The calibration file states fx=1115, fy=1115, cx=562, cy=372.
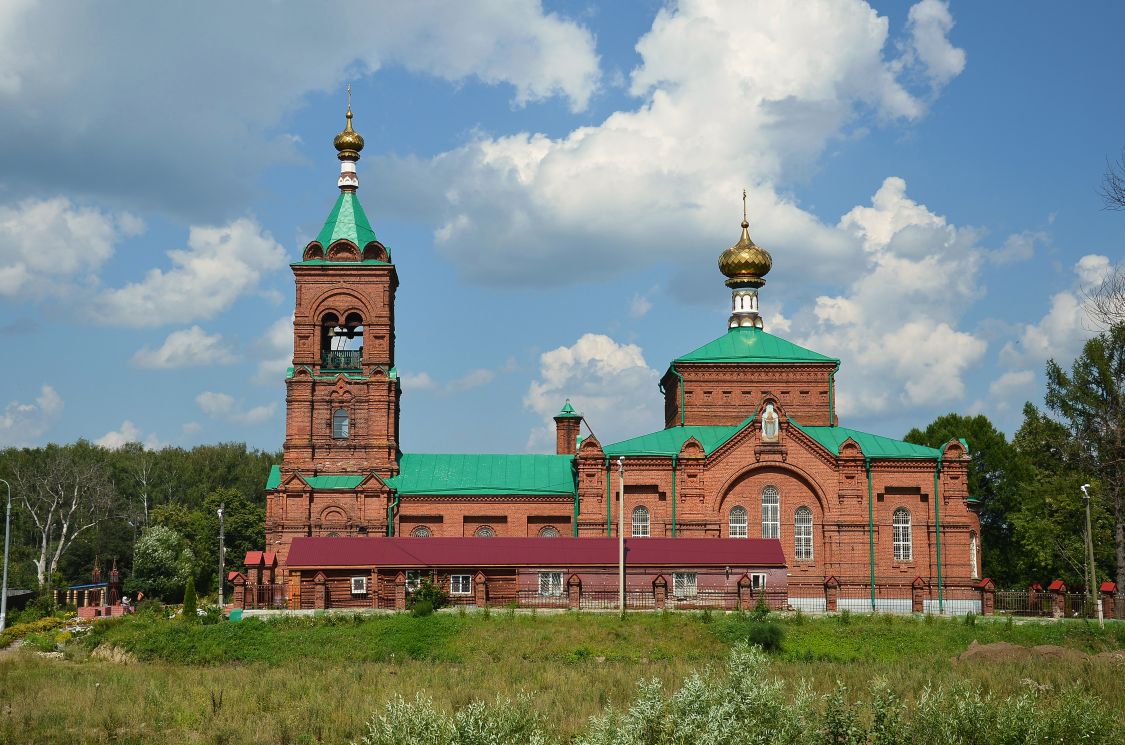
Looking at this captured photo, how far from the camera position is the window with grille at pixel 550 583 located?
37.4 metres

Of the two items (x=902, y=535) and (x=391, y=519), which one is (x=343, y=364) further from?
(x=902, y=535)

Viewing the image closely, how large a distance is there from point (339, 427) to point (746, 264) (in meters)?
18.8

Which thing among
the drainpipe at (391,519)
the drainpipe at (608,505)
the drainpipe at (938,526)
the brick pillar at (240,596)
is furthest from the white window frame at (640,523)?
the brick pillar at (240,596)

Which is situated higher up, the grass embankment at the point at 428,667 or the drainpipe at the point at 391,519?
the drainpipe at the point at 391,519

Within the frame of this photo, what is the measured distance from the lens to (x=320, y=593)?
117 feet

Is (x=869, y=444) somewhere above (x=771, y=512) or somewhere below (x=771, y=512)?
above

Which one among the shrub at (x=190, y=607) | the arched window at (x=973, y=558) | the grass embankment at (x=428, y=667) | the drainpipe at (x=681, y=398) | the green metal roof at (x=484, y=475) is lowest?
the grass embankment at (x=428, y=667)

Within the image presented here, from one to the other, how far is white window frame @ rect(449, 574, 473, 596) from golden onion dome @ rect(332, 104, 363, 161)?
704 inches

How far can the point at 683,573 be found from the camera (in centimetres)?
3772

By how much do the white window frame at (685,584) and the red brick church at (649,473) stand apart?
8.85 feet

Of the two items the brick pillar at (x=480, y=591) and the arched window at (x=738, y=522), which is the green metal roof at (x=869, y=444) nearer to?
the arched window at (x=738, y=522)

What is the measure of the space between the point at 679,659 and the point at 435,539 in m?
12.5

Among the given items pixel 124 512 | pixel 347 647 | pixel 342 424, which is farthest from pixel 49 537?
pixel 347 647

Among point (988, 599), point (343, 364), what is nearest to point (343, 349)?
point (343, 364)
